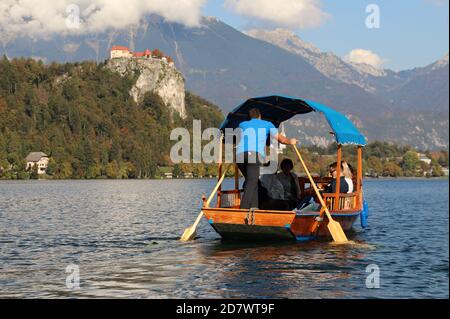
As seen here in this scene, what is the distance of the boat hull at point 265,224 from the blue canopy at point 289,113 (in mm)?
3694

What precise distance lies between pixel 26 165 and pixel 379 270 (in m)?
181

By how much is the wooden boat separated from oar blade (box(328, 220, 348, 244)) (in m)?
0.42

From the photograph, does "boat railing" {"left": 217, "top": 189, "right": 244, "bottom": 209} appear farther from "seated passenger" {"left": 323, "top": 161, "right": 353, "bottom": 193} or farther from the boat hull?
"seated passenger" {"left": 323, "top": 161, "right": 353, "bottom": 193}

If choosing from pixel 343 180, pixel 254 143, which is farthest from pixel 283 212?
pixel 343 180

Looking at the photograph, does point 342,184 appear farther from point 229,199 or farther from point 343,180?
point 229,199

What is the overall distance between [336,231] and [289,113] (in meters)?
7.47

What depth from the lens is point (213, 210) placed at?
26578 mm

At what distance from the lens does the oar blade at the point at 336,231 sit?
27.4 meters

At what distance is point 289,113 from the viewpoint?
109 feet

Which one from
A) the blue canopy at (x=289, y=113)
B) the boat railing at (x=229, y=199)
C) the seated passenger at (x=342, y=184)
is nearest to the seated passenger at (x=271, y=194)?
the seated passenger at (x=342, y=184)

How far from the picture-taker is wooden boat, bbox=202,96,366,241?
25828mm

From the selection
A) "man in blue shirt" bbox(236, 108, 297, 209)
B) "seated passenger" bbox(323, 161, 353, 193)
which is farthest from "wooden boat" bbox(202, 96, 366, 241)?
"man in blue shirt" bbox(236, 108, 297, 209)
